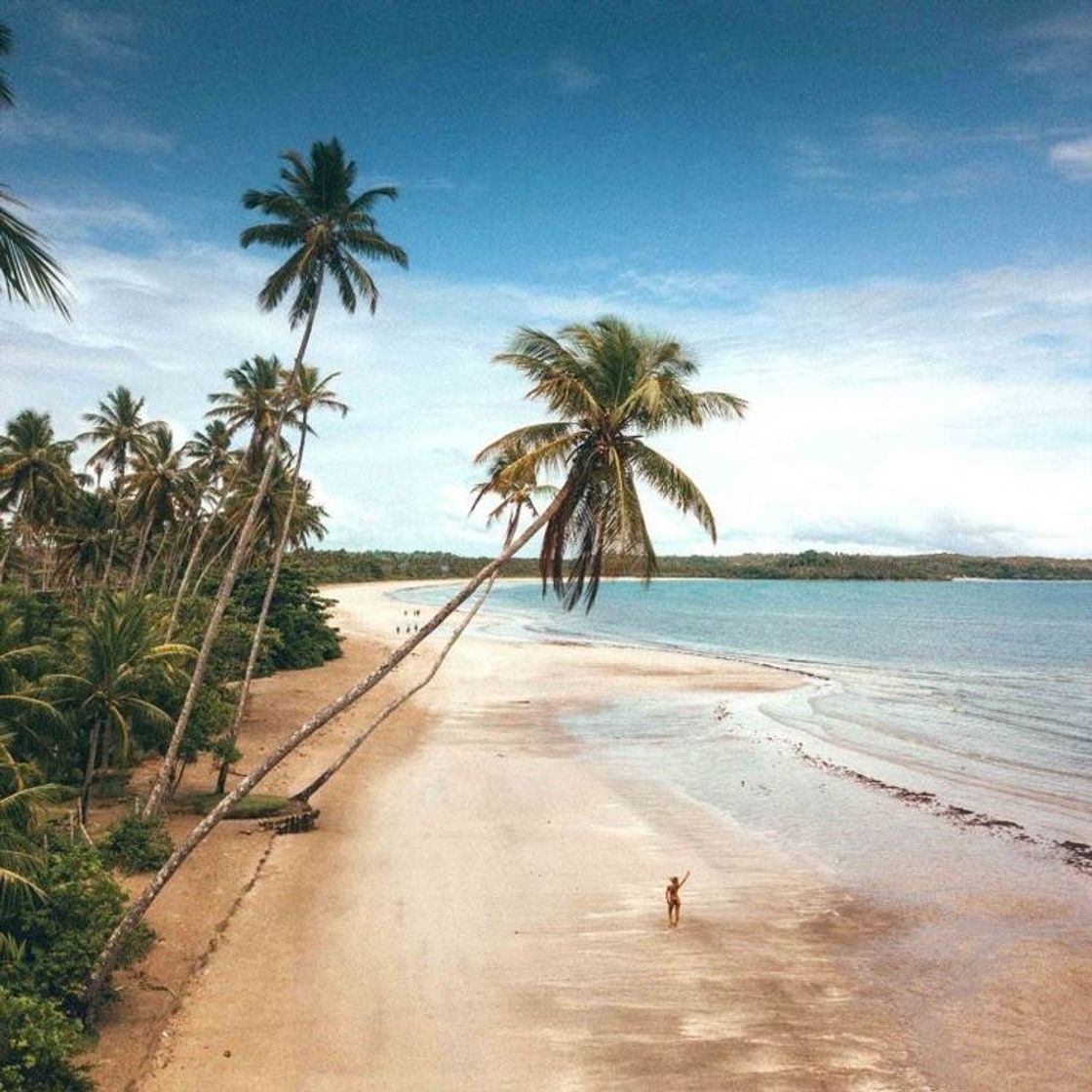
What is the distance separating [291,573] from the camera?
4706 centimetres

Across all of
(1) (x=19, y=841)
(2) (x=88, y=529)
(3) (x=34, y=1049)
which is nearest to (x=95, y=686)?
(1) (x=19, y=841)

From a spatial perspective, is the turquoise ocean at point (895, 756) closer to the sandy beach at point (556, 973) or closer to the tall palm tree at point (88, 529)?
the sandy beach at point (556, 973)

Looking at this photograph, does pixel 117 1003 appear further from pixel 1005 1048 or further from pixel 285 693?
pixel 285 693

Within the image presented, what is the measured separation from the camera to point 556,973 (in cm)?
1363

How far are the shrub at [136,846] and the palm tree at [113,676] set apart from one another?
2092 mm

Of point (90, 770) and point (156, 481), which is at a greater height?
point (156, 481)

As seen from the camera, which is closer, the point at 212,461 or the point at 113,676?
the point at 113,676

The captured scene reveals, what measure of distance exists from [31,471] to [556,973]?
3731 centimetres

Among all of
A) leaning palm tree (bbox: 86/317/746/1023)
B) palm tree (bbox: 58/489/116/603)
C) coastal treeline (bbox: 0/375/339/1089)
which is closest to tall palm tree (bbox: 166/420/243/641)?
coastal treeline (bbox: 0/375/339/1089)

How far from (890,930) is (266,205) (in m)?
20.7

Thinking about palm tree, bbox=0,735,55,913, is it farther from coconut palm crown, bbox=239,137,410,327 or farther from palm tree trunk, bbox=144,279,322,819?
coconut palm crown, bbox=239,137,410,327

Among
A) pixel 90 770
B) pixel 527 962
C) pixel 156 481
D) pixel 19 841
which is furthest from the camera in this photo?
pixel 156 481

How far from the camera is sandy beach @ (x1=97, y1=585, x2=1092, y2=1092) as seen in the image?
11.0m

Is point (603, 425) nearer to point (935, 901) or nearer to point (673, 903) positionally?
point (673, 903)
